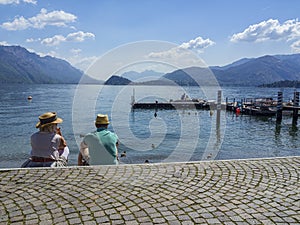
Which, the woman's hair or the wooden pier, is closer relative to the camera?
the woman's hair

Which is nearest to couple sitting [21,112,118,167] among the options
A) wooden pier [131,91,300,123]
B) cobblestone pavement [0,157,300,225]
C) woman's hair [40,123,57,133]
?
woman's hair [40,123,57,133]

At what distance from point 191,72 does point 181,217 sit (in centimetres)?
832

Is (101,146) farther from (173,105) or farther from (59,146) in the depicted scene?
(173,105)

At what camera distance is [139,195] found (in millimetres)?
Result: 4770

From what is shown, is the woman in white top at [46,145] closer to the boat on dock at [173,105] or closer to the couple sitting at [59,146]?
the couple sitting at [59,146]

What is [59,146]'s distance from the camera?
6.09m

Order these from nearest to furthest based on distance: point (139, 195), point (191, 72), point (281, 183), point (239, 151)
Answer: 1. point (139, 195)
2. point (281, 183)
3. point (191, 72)
4. point (239, 151)

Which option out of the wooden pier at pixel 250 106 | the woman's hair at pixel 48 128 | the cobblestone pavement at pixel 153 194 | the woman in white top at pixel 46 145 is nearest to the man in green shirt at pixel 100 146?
the cobblestone pavement at pixel 153 194

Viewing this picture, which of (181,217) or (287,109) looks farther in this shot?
(287,109)

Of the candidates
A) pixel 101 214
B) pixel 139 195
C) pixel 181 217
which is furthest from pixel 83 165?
pixel 181 217

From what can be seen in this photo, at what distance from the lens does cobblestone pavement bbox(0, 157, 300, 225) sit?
4023 mm

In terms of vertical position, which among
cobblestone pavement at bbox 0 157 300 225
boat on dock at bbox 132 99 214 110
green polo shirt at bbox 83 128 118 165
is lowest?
boat on dock at bbox 132 99 214 110

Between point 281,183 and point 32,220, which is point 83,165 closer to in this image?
point 32,220

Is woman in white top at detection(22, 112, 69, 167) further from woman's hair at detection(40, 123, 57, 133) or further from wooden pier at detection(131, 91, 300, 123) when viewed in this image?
wooden pier at detection(131, 91, 300, 123)
